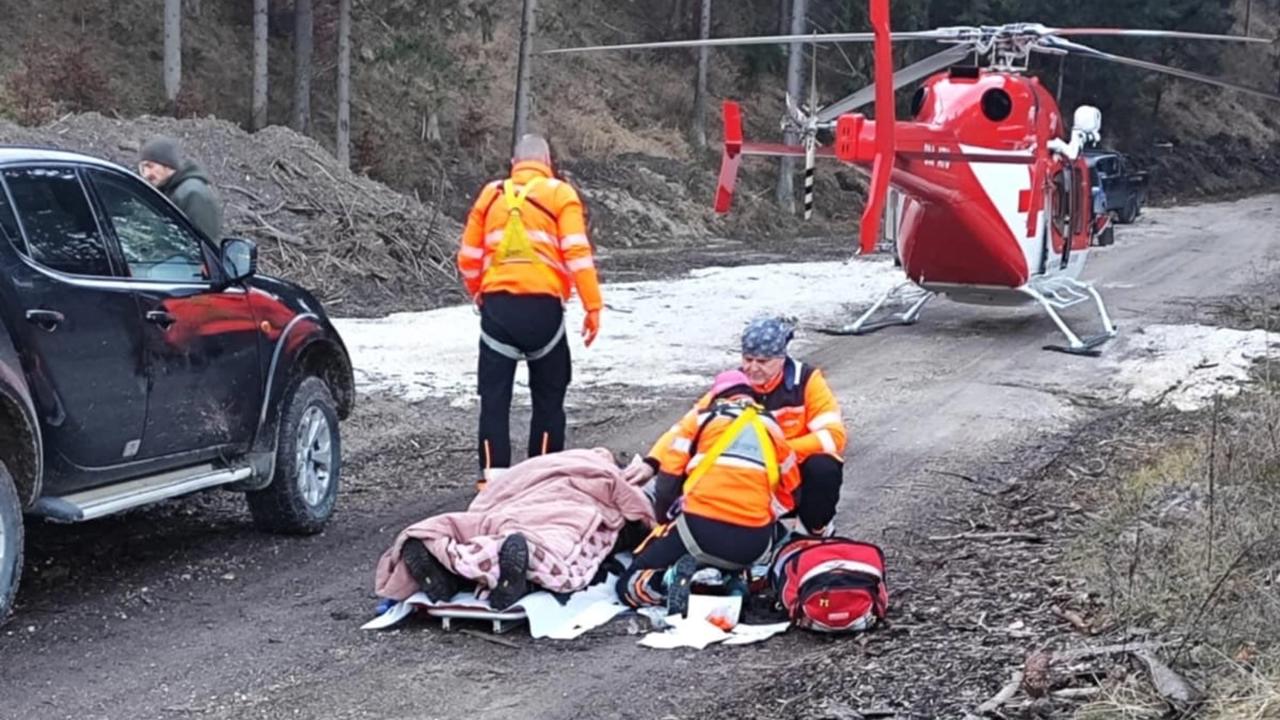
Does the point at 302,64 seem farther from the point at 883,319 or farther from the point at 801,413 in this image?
the point at 801,413

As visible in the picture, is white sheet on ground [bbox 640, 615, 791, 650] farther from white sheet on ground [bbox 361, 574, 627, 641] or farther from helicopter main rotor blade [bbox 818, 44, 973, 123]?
helicopter main rotor blade [bbox 818, 44, 973, 123]

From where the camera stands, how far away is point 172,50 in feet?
93.2

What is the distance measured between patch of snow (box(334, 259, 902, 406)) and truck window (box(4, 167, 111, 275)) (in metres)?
5.48

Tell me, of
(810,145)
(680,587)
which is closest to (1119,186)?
(810,145)

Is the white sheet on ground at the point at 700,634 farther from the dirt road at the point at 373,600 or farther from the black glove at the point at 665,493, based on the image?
the black glove at the point at 665,493

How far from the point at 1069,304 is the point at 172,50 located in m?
18.8

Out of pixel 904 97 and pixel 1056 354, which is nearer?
pixel 1056 354

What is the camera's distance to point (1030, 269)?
625 inches

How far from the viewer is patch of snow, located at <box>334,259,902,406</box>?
1328 centimetres

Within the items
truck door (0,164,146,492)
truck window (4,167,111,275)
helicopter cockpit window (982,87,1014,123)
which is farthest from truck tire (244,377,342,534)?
helicopter cockpit window (982,87,1014,123)

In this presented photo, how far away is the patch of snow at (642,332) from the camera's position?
523 inches

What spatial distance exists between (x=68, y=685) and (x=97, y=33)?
28880 mm

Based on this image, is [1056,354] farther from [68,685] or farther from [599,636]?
[68,685]

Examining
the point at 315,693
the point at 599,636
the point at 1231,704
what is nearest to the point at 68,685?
the point at 315,693
